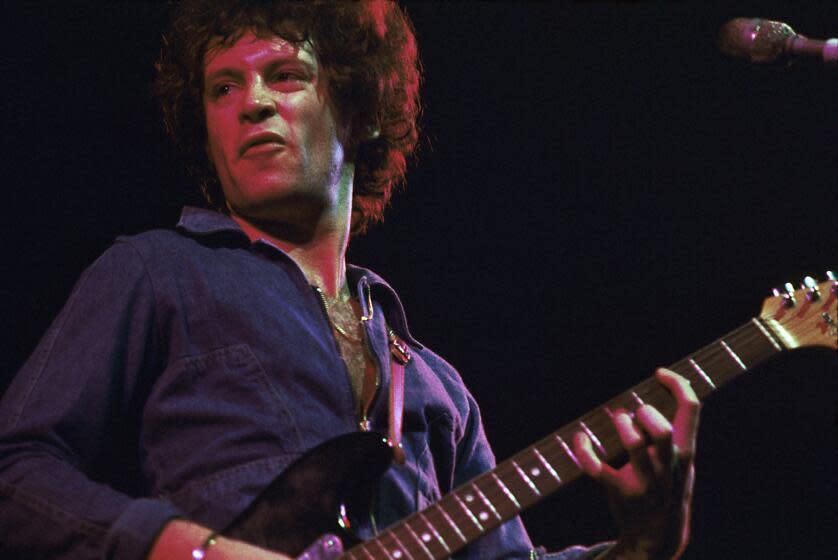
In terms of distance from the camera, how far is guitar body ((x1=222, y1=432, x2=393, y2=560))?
1844 mm

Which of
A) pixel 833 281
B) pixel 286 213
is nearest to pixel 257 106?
pixel 286 213

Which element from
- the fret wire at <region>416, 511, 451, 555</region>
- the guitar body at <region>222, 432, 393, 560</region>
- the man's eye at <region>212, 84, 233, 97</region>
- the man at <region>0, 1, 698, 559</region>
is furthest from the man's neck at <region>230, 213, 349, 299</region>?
the fret wire at <region>416, 511, 451, 555</region>

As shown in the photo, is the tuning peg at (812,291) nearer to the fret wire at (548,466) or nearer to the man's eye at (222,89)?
the fret wire at (548,466)

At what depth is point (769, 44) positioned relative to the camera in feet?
7.68

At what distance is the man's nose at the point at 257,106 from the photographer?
8.98 feet

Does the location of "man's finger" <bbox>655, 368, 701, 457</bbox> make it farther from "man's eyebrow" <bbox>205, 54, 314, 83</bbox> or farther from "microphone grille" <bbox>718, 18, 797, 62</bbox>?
"man's eyebrow" <bbox>205, 54, 314, 83</bbox>

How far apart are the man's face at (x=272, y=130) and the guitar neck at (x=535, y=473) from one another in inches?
42.8

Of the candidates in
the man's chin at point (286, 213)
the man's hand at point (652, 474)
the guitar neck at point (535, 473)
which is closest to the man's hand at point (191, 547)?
the guitar neck at point (535, 473)

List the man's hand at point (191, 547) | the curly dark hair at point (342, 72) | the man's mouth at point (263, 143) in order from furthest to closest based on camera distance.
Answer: the curly dark hair at point (342, 72)
the man's mouth at point (263, 143)
the man's hand at point (191, 547)

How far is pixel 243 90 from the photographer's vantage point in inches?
112

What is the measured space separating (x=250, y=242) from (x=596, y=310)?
6.44 feet

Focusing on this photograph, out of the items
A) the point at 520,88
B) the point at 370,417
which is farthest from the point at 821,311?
the point at 520,88

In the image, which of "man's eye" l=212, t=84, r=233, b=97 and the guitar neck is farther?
"man's eye" l=212, t=84, r=233, b=97

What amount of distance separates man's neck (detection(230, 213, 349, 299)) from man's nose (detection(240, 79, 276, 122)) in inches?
12.0
